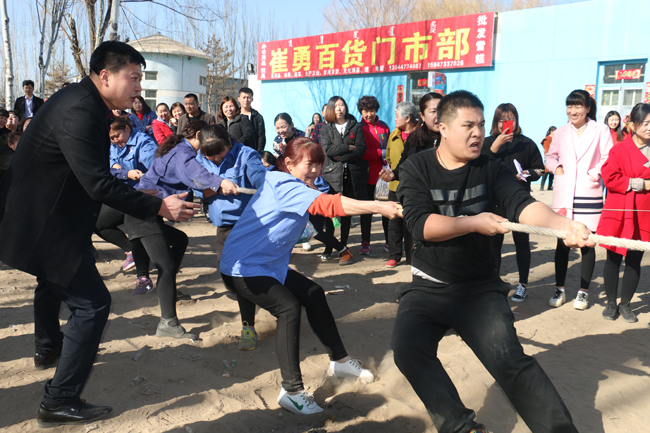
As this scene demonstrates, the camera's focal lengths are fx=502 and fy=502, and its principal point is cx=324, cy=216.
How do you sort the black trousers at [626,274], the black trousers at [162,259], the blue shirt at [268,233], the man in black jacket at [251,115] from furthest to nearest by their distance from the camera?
the man in black jacket at [251,115]
the black trousers at [626,274]
the black trousers at [162,259]
the blue shirt at [268,233]

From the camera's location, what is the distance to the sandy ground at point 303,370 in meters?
2.89

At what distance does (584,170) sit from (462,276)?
2.92m

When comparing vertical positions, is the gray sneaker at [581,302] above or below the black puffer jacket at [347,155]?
below

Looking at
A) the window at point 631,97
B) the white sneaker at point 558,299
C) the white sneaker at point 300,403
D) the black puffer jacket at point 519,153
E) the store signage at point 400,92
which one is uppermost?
the store signage at point 400,92

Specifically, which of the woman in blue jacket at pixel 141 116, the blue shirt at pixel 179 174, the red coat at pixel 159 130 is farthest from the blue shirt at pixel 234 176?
the woman in blue jacket at pixel 141 116

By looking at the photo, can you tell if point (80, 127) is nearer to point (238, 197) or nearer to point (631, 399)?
point (238, 197)

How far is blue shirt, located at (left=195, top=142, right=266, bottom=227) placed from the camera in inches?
174

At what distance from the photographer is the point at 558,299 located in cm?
496

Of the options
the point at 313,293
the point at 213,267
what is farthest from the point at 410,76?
the point at 313,293

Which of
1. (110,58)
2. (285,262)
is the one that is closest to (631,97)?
(285,262)

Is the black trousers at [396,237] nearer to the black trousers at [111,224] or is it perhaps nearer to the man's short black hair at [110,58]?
the black trousers at [111,224]

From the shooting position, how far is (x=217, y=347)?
154 inches

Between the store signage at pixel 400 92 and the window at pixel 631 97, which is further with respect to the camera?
the store signage at pixel 400 92

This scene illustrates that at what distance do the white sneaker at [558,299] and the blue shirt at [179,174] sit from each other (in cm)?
342
